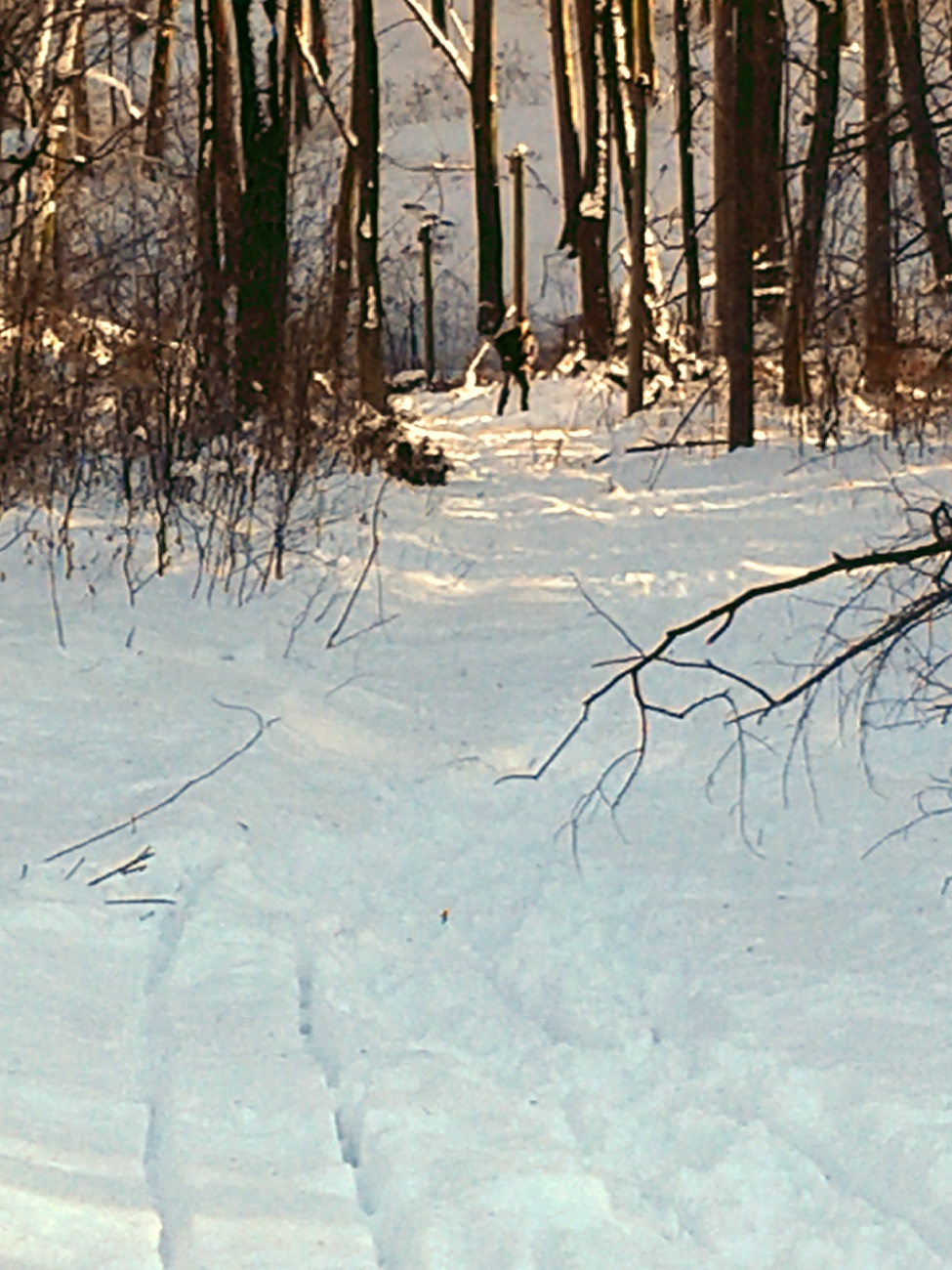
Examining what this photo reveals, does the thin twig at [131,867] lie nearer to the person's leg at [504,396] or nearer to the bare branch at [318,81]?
the bare branch at [318,81]

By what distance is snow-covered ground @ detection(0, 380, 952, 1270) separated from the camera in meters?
2.71

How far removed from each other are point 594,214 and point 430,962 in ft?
47.3

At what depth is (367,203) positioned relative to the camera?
44.0ft

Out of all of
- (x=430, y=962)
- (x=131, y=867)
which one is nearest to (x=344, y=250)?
(x=131, y=867)

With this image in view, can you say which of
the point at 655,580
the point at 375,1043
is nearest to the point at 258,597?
the point at 655,580

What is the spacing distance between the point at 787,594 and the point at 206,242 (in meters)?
4.02

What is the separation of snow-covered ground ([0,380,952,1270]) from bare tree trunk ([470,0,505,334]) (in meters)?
11.3

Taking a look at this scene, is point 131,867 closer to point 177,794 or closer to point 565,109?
point 177,794

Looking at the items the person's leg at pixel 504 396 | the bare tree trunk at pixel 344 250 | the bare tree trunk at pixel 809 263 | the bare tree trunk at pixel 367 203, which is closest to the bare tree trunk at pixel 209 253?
the bare tree trunk at pixel 344 250

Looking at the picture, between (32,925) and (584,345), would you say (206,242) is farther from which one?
(584,345)

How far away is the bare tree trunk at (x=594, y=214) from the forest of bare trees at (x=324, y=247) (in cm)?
5

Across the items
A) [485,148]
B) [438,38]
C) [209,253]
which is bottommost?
[209,253]

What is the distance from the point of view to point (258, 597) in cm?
680

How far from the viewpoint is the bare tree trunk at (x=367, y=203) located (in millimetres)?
12680
